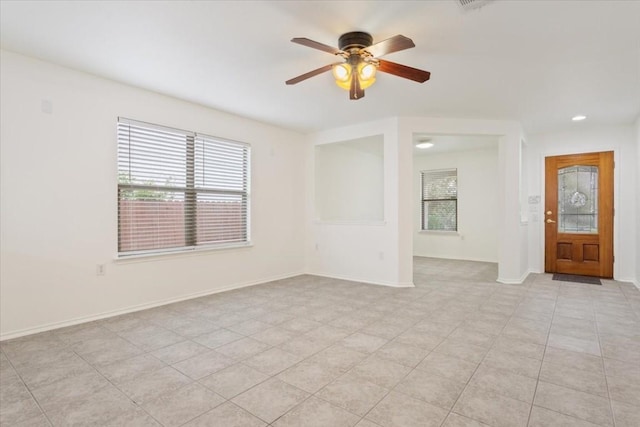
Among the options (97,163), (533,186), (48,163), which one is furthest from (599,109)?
(48,163)

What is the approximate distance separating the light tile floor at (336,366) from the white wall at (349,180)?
279cm

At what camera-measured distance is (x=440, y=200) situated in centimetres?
783

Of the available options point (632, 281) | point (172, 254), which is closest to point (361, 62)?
point (172, 254)

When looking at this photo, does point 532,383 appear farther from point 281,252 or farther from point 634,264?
point 634,264

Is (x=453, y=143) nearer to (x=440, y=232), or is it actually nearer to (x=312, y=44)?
(x=440, y=232)

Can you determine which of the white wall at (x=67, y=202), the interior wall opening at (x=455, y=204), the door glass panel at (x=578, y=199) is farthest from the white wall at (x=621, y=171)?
the white wall at (x=67, y=202)

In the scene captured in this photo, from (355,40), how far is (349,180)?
4.41 m

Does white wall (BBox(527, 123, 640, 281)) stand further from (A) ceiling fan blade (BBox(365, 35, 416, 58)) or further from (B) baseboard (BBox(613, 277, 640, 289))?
(A) ceiling fan blade (BBox(365, 35, 416, 58))

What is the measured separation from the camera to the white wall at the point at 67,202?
111 inches

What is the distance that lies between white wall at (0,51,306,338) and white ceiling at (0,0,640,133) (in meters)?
0.24

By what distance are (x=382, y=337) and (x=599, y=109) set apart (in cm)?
432

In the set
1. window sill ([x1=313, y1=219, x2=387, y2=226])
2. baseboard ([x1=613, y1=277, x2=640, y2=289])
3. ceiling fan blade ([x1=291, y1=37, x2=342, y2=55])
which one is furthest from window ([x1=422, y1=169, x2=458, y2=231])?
ceiling fan blade ([x1=291, y1=37, x2=342, y2=55])

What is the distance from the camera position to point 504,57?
9.36 ft

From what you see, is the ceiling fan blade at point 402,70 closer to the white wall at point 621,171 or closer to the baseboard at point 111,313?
the baseboard at point 111,313
